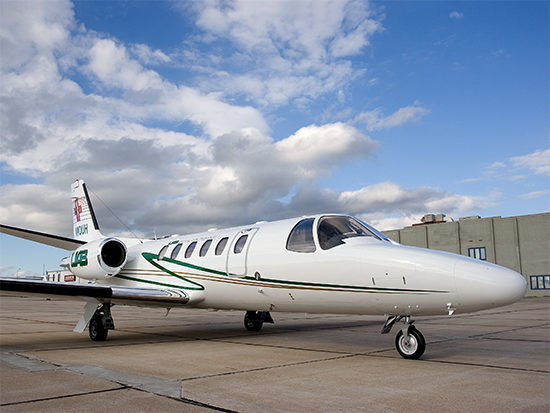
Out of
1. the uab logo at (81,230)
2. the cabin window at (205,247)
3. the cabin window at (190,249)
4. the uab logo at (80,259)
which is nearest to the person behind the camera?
the cabin window at (205,247)

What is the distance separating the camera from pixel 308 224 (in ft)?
27.1

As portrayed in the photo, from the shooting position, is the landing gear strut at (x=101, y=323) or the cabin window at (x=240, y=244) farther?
the landing gear strut at (x=101, y=323)

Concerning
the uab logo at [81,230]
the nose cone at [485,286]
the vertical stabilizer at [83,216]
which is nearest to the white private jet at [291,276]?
the nose cone at [485,286]

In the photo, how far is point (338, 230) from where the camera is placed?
7832 mm

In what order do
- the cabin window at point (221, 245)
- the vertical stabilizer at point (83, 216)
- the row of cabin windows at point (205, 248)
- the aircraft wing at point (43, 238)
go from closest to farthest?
the row of cabin windows at point (205, 248) < the cabin window at point (221, 245) < the aircraft wing at point (43, 238) < the vertical stabilizer at point (83, 216)

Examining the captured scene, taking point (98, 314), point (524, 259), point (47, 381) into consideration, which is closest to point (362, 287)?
point (47, 381)

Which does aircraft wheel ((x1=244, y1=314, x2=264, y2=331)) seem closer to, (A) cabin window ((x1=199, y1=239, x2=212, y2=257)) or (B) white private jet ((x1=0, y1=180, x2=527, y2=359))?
(B) white private jet ((x1=0, y1=180, x2=527, y2=359))

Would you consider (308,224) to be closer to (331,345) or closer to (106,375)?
(331,345)

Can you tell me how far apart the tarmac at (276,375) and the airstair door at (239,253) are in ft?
4.79

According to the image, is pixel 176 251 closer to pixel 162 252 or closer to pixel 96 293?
pixel 162 252

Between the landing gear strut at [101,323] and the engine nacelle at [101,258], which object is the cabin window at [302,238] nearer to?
the landing gear strut at [101,323]

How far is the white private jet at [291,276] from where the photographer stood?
6.21 m

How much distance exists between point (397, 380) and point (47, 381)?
4.17 m

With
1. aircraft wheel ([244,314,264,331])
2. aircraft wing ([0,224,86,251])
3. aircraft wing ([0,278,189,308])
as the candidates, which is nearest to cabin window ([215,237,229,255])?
aircraft wing ([0,278,189,308])
